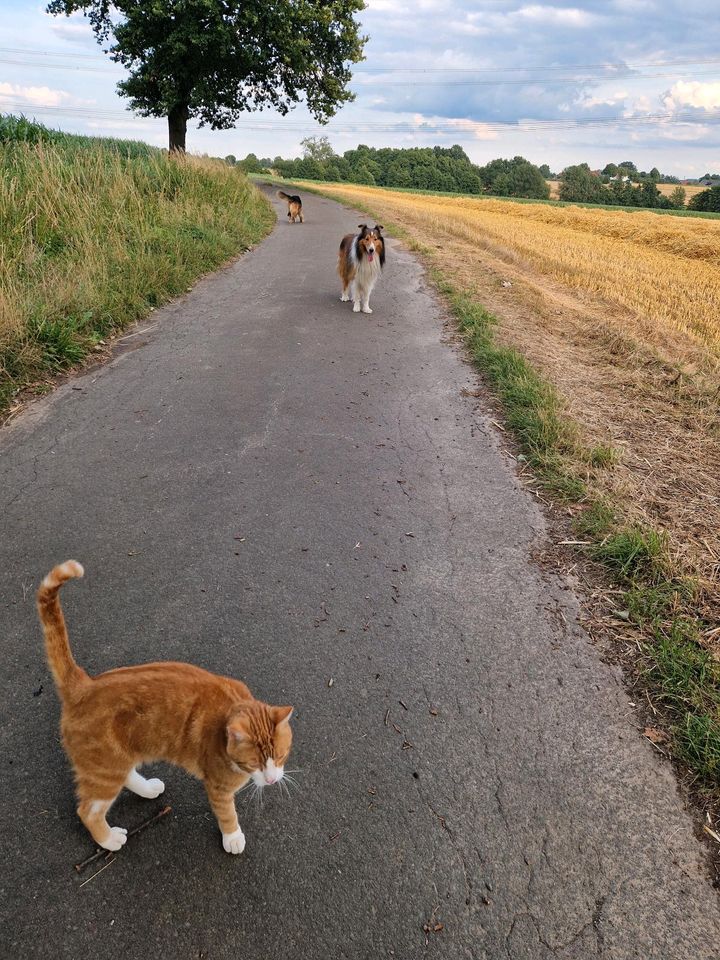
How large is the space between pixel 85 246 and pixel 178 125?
2281 centimetres

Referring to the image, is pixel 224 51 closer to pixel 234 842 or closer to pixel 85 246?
pixel 85 246

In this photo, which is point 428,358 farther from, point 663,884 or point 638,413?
point 663,884

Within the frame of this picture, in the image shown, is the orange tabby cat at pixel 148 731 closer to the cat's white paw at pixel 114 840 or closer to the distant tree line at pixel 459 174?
the cat's white paw at pixel 114 840

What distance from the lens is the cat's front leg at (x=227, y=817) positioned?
2.07 metres

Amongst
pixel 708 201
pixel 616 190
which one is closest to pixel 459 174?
pixel 616 190

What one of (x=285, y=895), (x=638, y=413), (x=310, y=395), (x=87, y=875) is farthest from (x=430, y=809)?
(x=638, y=413)

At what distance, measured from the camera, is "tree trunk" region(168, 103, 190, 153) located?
2571cm

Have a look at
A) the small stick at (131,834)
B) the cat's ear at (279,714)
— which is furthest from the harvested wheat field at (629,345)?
the small stick at (131,834)

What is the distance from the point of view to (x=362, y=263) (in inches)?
343

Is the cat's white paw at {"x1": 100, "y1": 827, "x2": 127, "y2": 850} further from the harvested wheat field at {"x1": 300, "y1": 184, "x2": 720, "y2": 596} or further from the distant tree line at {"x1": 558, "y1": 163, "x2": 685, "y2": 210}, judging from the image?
the distant tree line at {"x1": 558, "y1": 163, "x2": 685, "y2": 210}

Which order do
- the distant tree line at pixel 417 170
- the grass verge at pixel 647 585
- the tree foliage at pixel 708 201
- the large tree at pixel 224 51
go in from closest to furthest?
the grass verge at pixel 647 585 → the large tree at pixel 224 51 → the tree foliage at pixel 708 201 → the distant tree line at pixel 417 170

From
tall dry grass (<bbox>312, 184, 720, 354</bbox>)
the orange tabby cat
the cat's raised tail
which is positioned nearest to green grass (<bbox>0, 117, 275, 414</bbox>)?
the cat's raised tail

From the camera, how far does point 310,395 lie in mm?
6031

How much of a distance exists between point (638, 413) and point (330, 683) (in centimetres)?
482
